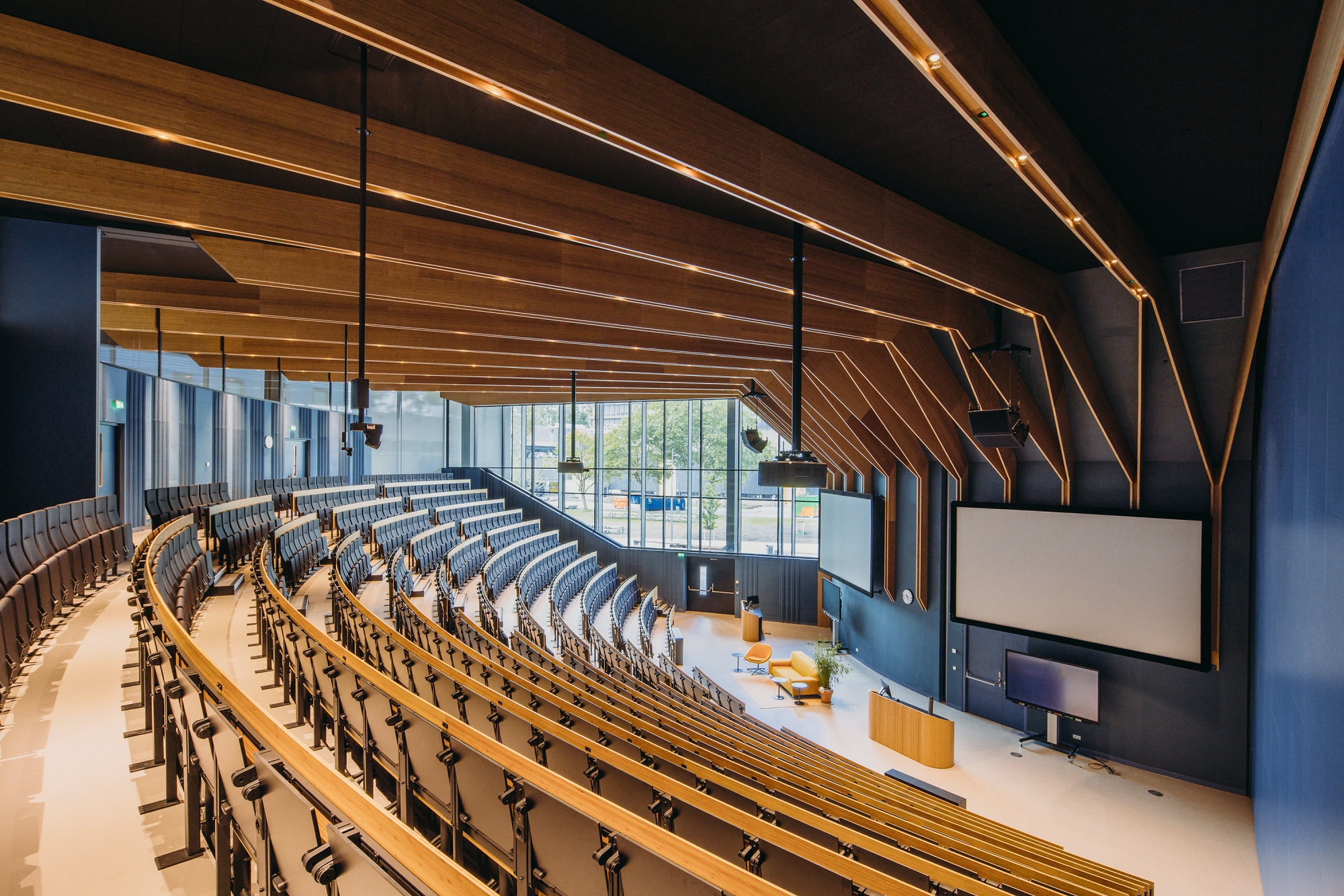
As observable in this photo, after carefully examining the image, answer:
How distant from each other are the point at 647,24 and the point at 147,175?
10.7 feet

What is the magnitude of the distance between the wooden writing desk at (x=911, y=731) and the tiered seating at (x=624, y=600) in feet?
→ 13.7

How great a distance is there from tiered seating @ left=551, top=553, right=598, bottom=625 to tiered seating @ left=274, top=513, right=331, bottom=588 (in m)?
3.29

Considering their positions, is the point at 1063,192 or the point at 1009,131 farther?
the point at 1063,192

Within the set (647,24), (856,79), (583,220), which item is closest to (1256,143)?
(856,79)

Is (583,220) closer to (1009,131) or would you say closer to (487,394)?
(1009,131)

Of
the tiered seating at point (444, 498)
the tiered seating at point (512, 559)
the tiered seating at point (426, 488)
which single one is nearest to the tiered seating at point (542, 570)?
the tiered seating at point (512, 559)

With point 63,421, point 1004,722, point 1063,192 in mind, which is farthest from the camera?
point 1004,722

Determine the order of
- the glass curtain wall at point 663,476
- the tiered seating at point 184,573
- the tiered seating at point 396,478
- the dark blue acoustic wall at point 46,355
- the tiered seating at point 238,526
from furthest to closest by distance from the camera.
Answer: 1. the tiered seating at point 396,478
2. the glass curtain wall at point 663,476
3. the tiered seating at point 238,526
4. the dark blue acoustic wall at point 46,355
5. the tiered seating at point 184,573

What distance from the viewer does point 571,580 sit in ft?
44.0

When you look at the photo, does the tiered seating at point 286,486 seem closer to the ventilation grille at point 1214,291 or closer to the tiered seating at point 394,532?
the tiered seating at point 394,532

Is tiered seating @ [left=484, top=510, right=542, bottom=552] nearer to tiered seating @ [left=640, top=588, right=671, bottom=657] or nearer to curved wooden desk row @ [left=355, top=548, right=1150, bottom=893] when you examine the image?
tiered seating @ [left=640, top=588, right=671, bottom=657]

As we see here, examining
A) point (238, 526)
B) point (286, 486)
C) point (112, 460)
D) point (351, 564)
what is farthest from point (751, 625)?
point (112, 460)

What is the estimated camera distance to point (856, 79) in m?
2.84

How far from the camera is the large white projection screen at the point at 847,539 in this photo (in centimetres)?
1121
